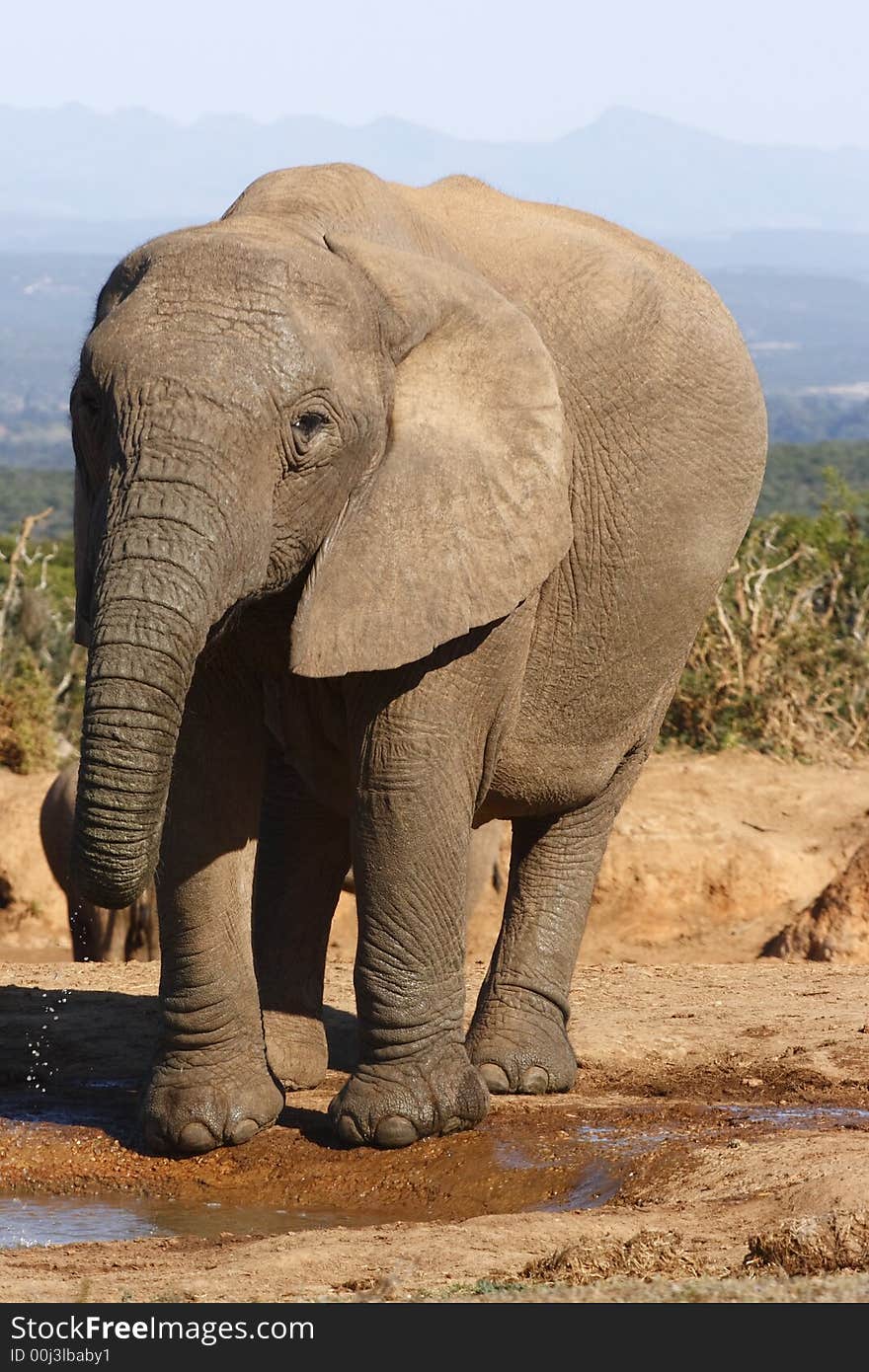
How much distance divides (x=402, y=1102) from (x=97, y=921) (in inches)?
218

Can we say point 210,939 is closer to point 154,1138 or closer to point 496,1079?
point 154,1138

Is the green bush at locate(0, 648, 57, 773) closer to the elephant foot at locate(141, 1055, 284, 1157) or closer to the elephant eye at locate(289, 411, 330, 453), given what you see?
the elephant foot at locate(141, 1055, 284, 1157)

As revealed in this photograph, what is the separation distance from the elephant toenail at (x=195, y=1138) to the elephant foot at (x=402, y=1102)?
0.38 meters

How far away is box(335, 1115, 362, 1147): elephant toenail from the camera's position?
5.88 m

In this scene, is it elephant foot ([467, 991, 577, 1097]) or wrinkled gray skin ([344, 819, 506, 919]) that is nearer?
elephant foot ([467, 991, 577, 1097])

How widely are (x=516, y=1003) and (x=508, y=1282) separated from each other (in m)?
2.53

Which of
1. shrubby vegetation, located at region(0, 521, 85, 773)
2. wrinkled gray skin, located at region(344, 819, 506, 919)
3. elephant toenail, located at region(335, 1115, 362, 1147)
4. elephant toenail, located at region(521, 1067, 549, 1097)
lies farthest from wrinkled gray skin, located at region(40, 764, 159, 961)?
elephant toenail, located at region(335, 1115, 362, 1147)

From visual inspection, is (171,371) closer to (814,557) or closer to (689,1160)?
(689,1160)

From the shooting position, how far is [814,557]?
1495cm

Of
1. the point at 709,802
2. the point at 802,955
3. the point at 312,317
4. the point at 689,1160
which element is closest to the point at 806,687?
the point at 709,802

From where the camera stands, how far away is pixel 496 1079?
6637 mm

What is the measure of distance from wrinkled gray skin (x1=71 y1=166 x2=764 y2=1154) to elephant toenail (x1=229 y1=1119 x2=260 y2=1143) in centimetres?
1

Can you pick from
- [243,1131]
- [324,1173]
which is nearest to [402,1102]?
[324,1173]

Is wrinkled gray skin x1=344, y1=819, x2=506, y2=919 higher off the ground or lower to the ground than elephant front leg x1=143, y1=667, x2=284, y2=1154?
lower
